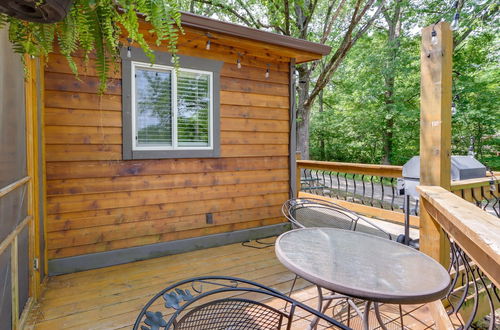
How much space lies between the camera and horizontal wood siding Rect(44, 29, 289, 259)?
9.13 feet

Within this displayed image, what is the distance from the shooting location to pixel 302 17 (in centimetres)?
773

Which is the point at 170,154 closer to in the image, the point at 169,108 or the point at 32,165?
the point at 169,108

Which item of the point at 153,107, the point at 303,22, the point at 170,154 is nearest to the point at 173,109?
the point at 153,107

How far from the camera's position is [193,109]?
343cm

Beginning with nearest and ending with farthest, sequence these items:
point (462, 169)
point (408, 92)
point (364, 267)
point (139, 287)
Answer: point (364, 267) < point (462, 169) < point (139, 287) < point (408, 92)

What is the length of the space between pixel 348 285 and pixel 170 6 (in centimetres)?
117

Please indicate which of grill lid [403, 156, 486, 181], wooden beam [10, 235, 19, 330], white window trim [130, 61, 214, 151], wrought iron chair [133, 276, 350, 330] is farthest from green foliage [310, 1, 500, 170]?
wooden beam [10, 235, 19, 330]

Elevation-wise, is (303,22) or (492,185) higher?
(303,22)

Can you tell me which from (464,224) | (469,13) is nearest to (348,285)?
(464,224)

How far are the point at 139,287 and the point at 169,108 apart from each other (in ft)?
6.08

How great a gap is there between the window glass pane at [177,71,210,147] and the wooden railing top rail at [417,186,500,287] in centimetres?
251

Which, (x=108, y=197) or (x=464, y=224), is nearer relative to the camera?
(x=464, y=224)

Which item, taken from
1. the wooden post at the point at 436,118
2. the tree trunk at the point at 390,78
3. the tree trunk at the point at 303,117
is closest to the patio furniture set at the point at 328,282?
the wooden post at the point at 436,118

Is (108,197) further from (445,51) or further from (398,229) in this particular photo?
(398,229)
